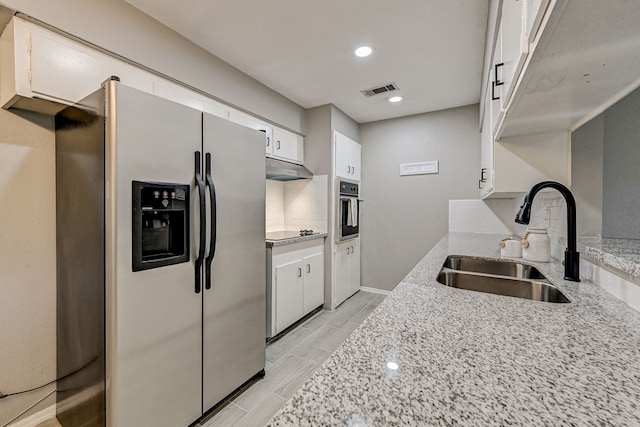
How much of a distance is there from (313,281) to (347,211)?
932 mm

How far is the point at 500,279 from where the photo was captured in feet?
4.21

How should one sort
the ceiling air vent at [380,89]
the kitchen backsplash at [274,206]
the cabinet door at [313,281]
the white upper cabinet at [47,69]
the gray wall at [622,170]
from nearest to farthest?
the gray wall at [622,170] < the white upper cabinet at [47,69] < the ceiling air vent at [380,89] < the cabinet door at [313,281] < the kitchen backsplash at [274,206]

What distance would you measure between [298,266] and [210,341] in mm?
1240

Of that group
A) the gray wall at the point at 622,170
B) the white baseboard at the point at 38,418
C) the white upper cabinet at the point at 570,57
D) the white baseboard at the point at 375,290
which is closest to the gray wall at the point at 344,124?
the white baseboard at the point at 375,290

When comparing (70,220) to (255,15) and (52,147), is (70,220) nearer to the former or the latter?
(52,147)

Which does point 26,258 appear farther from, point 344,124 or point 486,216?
point 486,216

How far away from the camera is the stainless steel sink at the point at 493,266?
1459 mm

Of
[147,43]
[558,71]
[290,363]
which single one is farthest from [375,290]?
[147,43]

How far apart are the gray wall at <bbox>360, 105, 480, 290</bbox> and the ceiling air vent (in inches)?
35.1

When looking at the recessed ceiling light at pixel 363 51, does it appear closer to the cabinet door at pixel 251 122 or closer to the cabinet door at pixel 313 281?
the cabinet door at pixel 251 122

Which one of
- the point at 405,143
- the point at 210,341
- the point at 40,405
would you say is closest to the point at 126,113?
the point at 210,341

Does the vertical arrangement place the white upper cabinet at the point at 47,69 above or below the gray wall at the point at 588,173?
above

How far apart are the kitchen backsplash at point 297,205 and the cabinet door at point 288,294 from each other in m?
0.68

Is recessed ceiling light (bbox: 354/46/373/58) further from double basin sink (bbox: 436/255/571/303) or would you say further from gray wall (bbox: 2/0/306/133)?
double basin sink (bbox: 436/255/571/303)
